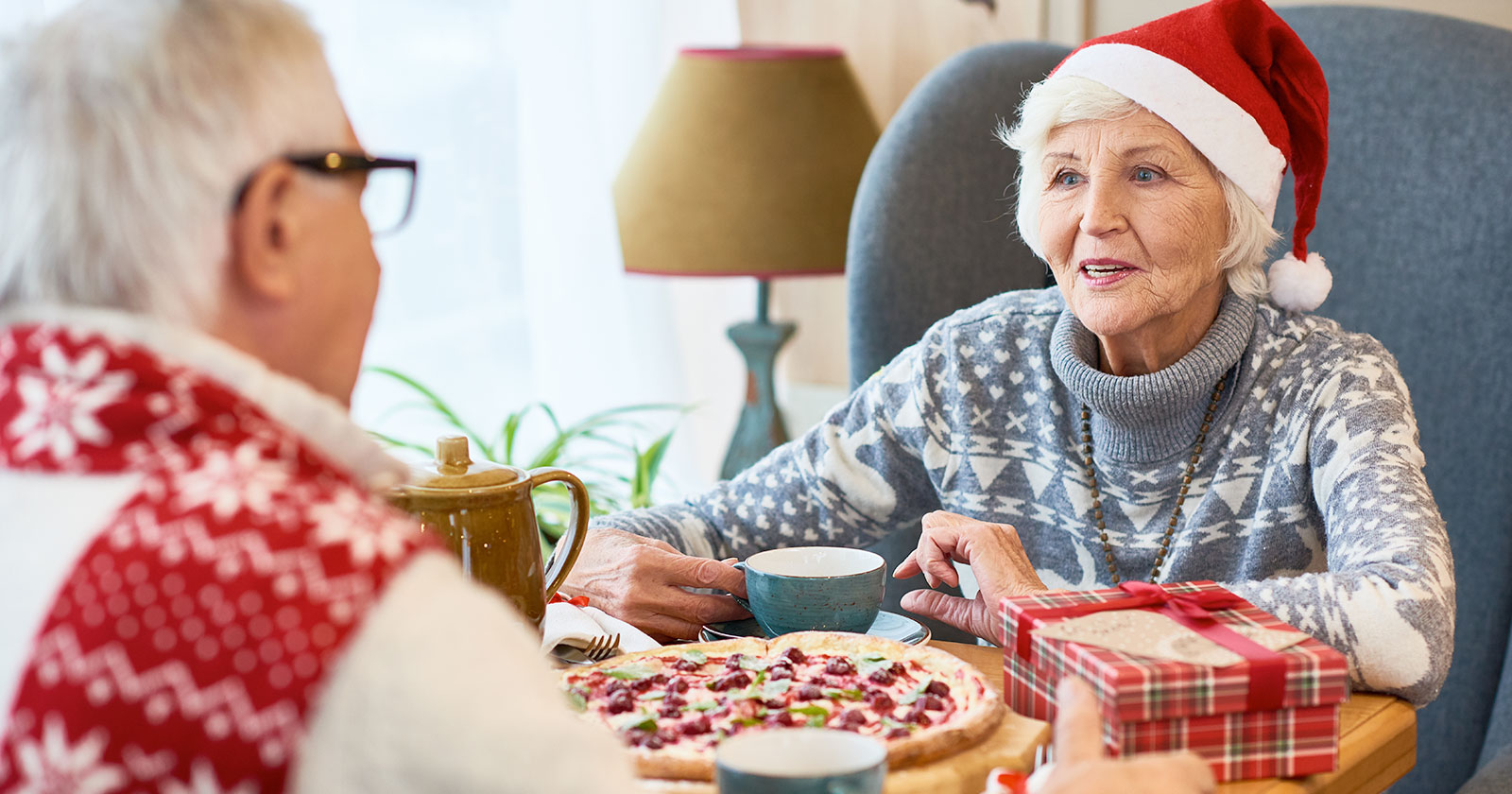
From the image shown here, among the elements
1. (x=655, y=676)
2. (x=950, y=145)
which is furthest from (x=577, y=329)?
(x=655, y=676)

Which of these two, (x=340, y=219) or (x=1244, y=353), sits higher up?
(x=340, y=219)

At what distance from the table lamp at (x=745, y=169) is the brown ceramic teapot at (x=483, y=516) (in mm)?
1418

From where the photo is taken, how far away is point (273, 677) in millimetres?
588

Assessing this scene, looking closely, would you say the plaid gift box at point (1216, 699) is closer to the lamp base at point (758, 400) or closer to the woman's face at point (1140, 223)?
the woman's face at point (1140, 223)

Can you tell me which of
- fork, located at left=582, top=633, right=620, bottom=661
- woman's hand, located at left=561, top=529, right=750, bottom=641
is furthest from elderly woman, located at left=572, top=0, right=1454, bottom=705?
fork, located at left=582, top=633, right=620, bottom=661

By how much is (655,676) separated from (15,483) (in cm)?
55

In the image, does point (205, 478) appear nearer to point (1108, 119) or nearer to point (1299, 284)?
point (1108, 119)

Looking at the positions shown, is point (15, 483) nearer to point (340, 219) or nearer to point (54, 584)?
point (54, 584)

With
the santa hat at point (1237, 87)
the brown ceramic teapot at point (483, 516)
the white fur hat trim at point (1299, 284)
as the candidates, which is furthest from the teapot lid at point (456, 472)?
the white fur hat trim at point (1299, 284)

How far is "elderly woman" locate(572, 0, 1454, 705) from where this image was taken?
1.39 meters

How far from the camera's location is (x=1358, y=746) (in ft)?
3.44

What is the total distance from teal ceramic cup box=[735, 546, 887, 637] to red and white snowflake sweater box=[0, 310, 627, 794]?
21.5 inches

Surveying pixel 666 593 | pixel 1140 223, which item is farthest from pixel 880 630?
pixel 1140 223

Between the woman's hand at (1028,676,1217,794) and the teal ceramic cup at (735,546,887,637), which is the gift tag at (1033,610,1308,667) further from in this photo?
the teal ceramic cup at (735,546,887,637)
